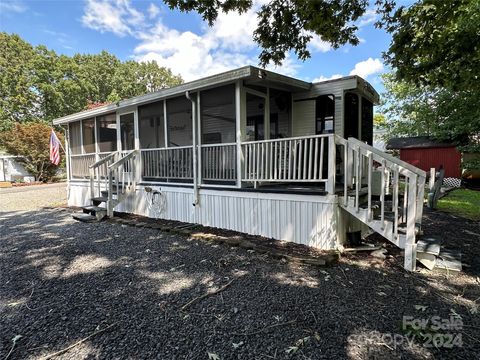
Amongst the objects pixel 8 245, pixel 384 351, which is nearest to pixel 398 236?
pixel 384 351

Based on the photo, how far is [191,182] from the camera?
654cm

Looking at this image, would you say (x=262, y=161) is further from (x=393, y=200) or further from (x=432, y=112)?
(x=432, y=112)

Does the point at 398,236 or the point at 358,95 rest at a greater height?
the point at 358,95

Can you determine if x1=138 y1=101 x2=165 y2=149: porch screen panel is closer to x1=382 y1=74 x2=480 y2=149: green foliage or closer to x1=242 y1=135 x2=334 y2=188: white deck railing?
x1=242 y1=135 x2=334 y2=188: white deck railing

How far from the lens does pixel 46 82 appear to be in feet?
88.2

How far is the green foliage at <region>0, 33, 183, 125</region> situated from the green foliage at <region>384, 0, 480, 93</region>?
26607 mm

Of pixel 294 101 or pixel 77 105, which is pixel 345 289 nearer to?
pixel 294 101

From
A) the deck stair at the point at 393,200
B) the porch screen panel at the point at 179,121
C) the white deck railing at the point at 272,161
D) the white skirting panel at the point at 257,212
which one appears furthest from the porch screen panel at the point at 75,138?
the deck stair at the point at 393,200

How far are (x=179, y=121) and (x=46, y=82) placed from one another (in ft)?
89.7

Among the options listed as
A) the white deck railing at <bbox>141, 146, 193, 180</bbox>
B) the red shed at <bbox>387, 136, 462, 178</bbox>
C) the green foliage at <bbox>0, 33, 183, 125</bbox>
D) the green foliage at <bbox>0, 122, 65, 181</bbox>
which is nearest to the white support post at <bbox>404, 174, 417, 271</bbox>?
the white deck railing at <bbox>141, 146, 193, 180</bbox>

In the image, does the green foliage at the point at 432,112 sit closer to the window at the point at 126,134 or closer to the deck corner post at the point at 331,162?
the deck corner post at the point at 331,162

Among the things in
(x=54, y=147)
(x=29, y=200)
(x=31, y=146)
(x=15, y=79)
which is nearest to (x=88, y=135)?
(x=54, y=147)

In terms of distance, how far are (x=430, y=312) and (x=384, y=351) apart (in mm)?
933

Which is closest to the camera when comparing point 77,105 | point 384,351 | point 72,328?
point 384,351
